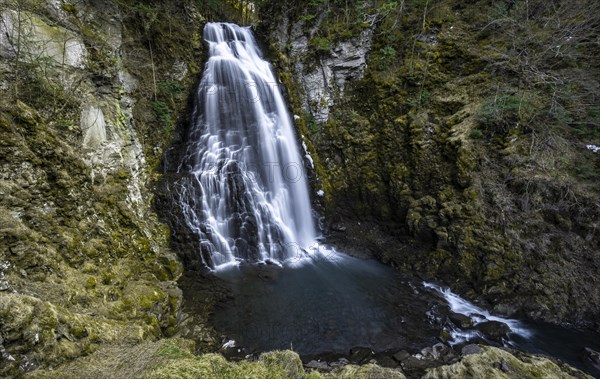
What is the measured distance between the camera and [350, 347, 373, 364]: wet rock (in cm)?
509

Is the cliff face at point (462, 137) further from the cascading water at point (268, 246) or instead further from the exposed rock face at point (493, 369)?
the exposed rock face at point (493, 369)

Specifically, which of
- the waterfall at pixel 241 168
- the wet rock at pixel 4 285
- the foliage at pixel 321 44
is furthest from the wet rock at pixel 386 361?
the foliage at pixel 321 44

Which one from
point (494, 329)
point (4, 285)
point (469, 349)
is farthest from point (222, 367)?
point (494, 329)

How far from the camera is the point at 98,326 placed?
3486 millimetres

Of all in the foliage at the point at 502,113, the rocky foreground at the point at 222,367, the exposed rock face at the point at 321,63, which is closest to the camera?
the rocky foreground at the point at 222,367

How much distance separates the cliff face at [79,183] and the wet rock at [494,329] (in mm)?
6447

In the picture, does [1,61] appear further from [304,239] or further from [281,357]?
[304,239]

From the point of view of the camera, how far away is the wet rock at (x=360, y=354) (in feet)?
16.7

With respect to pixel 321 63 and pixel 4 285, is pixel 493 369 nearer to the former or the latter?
pixel 4 285

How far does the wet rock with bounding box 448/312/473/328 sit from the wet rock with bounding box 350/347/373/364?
226cm

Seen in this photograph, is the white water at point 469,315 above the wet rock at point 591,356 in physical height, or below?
above

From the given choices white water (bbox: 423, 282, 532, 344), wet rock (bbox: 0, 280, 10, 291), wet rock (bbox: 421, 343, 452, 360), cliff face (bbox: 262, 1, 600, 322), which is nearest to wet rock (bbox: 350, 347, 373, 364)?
wet rock (bbox: 421, 343, 452, 360)

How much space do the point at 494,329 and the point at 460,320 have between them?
64cm

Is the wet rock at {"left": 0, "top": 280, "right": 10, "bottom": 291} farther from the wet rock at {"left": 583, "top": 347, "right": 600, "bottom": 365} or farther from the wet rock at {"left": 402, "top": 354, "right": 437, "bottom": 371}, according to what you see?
the wet rock at {"left": 583, "top": 347, "right": 600, "bottom": 365}
